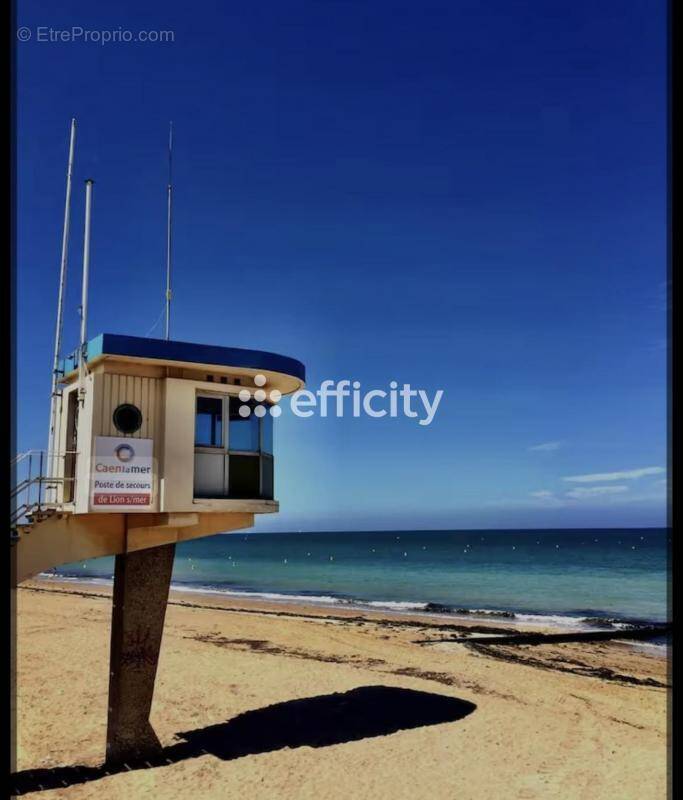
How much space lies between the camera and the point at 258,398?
11875 mm

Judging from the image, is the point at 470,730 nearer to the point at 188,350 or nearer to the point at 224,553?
the point at 188,350

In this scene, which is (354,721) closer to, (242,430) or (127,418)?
(242,430)

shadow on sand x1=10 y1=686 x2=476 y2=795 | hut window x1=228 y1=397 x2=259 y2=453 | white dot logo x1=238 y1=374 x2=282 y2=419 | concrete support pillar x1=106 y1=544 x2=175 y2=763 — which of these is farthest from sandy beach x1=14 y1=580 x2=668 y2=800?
white dot logo x1=238 y1=374 x2=282 y2=419

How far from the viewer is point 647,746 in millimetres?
13016

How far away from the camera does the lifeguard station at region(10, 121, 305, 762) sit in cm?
1028

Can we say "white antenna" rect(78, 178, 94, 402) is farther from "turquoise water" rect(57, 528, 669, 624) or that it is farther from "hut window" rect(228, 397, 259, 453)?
"turquoise water" rect(57, 528, 669, 624)

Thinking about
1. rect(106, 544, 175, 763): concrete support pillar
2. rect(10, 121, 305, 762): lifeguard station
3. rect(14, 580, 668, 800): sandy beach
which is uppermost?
rect(10, 121, 305, 762): lifeguard station

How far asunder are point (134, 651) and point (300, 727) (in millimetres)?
3806

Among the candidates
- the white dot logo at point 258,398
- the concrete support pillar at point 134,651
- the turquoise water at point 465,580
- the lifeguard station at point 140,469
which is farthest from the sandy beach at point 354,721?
the turquoise water at point 465,580

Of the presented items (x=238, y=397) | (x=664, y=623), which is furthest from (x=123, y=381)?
(x=664, y=623)

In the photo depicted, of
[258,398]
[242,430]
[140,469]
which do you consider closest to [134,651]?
[140,469]

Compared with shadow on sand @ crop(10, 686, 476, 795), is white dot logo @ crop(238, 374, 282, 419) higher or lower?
higher

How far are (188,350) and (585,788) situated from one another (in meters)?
9.26

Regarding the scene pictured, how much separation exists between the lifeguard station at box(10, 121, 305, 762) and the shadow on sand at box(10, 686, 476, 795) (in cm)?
68
